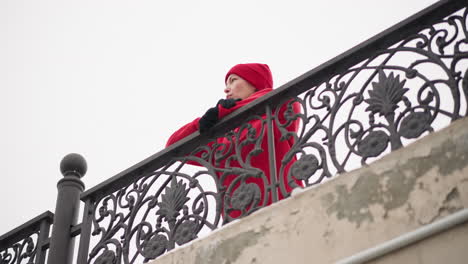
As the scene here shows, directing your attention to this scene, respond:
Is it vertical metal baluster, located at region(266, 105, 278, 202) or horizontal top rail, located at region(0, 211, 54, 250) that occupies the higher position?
horizontal top rail, located at region(0, 211, 54, 250)

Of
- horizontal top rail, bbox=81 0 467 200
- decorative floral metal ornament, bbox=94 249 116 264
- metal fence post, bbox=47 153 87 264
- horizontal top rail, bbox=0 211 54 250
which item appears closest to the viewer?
horizontal top rail, bbox=81 0 467 200

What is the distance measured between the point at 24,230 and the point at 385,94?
318 centimetres

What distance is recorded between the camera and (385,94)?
4.20 m

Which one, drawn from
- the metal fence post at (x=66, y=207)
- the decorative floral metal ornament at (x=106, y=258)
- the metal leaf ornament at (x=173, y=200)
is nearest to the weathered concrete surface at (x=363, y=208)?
the metal leaf ornament at (x=173, y=200)

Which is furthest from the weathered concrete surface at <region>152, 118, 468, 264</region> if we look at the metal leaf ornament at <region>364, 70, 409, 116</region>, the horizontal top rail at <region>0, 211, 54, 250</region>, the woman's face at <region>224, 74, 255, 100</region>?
the horizontal top rail at <region>0, 211, 54, 250</region>

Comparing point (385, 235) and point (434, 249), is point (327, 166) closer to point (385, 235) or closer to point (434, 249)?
point (385, 235)

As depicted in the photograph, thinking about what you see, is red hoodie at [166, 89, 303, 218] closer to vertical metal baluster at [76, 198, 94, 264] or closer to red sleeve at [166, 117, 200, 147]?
red sleeve at [166, 117, 200, 147]

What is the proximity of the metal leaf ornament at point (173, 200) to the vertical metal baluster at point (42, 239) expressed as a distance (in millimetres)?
1254

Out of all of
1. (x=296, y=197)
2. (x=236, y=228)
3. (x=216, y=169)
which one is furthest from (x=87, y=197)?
(x=296, y=197)

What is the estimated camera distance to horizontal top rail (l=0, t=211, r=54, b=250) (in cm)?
579

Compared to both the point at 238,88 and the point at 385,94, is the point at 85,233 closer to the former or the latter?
the point at 238,88

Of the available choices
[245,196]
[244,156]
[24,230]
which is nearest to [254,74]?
[244,156]

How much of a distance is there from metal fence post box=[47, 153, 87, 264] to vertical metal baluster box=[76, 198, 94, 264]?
0.19 m

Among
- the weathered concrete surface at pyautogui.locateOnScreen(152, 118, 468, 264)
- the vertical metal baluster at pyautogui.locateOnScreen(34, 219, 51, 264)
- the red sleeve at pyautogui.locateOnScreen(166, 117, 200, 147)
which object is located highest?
the red sleeve at pyautogui.locateOnScreen(166, 117, 200, 147)
